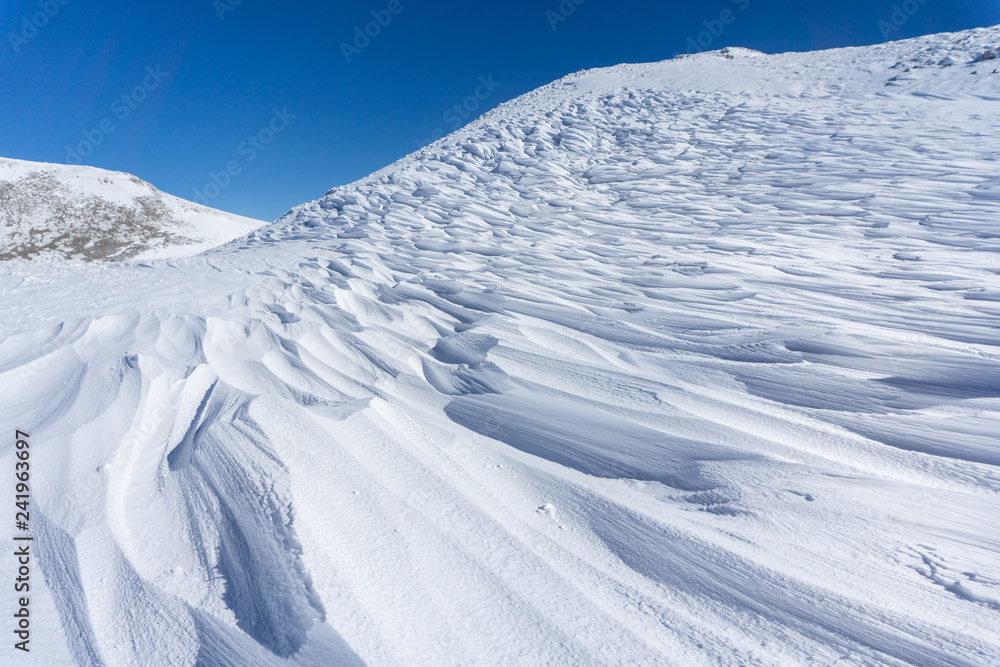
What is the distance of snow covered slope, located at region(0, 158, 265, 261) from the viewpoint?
1366 cm

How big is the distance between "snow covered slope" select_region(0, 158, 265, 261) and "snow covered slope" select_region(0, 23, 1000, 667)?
13567 mm

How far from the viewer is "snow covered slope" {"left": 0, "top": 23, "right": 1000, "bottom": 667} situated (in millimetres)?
1054

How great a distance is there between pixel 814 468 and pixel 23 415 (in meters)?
2.95

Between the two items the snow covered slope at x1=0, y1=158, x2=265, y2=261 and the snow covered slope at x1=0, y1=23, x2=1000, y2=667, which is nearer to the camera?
the snow covered slope at x1=0, y1=23, x2=1000, y2=667

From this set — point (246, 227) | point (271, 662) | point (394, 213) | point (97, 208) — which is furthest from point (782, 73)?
point (97, 208)

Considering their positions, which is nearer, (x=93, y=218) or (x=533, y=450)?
Answer: (x=533, y=450)

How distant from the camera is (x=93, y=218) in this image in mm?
15211

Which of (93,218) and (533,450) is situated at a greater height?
(93,218)

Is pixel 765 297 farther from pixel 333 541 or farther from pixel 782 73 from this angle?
pixel 782 73

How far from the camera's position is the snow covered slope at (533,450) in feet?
3.46

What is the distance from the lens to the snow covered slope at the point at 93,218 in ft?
44.8

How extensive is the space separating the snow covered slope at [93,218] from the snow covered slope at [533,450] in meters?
13.6

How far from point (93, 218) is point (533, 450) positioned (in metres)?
20.0

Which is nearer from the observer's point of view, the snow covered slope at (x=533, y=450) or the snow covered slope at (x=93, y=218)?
the snow covered slope at (x=533, y=450)
